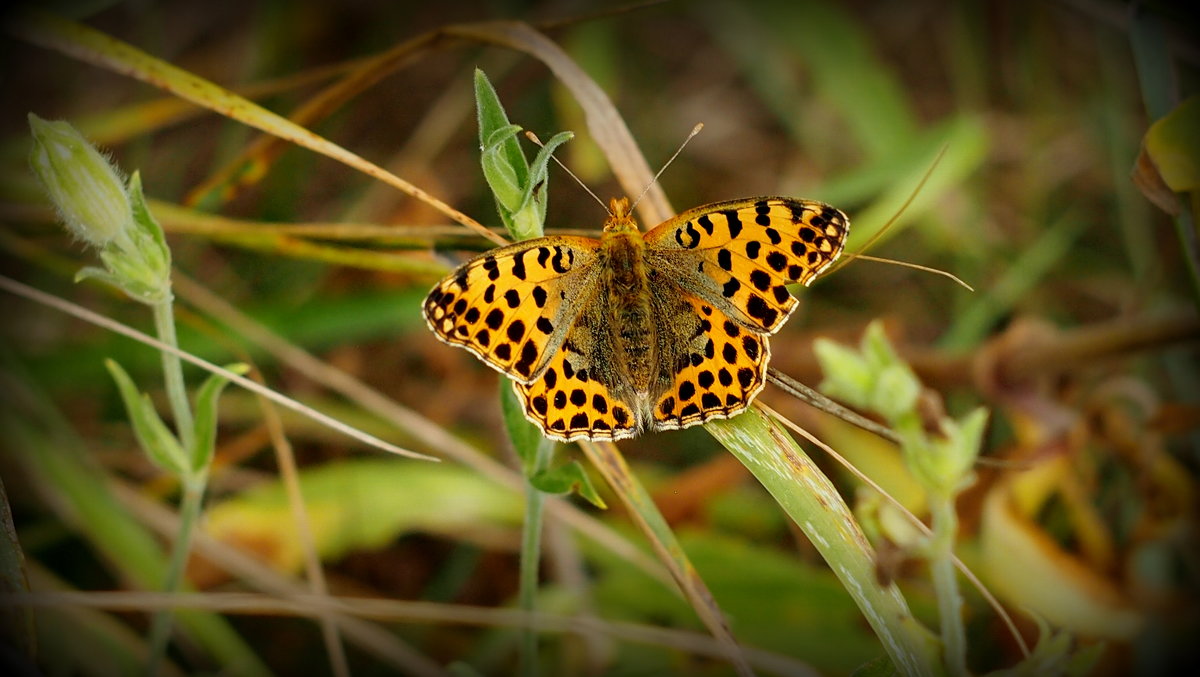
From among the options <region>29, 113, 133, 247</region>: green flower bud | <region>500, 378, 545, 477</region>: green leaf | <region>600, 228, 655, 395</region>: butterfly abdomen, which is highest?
<region>29, 113, 133, 247</region>: green flower bud

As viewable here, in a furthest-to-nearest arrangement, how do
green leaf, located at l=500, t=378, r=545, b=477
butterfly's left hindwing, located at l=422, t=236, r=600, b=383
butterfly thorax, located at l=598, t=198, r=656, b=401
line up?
1. butterfly thorax, located at l=598, t=198, r=656, b=401
2. green leaf, located at l=500, t=378, r=545, b=477
3. butterfly's left hindwing, located at l=422, t=236, r=600, b=383

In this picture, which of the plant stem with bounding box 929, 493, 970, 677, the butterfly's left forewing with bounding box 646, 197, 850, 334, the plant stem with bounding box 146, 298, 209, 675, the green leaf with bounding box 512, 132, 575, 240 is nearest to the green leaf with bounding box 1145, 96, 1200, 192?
the butterfly's left forewing with bounding box 646, 197, 850, 334

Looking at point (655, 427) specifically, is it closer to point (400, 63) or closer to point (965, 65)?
point (400, 63)

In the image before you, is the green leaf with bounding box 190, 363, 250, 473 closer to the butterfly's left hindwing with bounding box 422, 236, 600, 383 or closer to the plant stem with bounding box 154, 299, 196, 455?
the plant stem with bounding box 154, 299, 196, 455

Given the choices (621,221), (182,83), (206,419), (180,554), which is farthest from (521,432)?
(182,83)

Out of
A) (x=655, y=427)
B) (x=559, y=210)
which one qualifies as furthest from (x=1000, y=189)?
(x=655, y=427)

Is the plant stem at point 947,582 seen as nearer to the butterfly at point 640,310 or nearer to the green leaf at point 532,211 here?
the butterfly at point 640,310

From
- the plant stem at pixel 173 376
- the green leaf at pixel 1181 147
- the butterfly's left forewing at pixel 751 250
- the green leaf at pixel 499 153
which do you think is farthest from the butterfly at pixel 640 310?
the green leaf at pixel 1181 147
